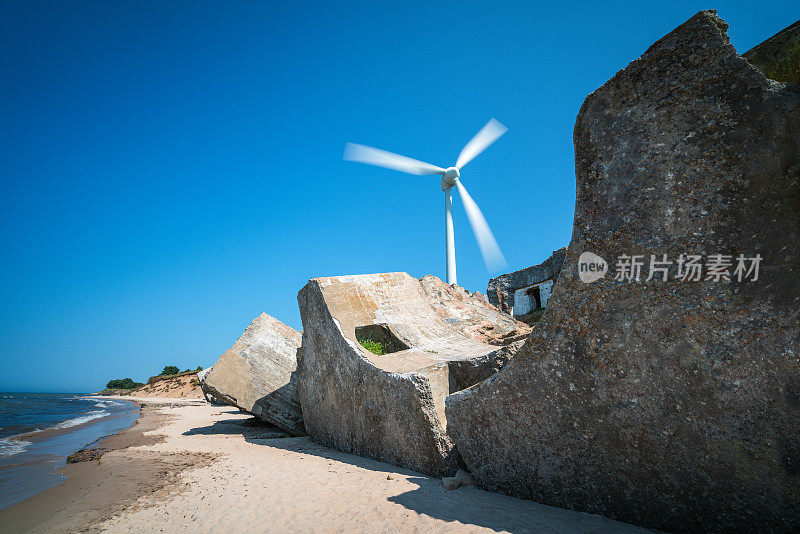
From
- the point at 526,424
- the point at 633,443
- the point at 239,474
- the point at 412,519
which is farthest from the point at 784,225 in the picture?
the point at 239,474

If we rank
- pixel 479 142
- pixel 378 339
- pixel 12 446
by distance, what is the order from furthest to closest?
pixel 479 142
pixel 12 446
pixel 378 339

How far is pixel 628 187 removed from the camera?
3.56m

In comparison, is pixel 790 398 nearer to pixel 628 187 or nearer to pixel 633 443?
pixel 633 443

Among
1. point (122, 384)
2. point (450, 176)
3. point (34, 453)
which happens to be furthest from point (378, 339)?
point (122, 384)

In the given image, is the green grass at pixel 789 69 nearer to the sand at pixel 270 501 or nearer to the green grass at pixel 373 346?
the sand at pixel 270 501

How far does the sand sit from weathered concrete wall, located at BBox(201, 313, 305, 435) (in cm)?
211

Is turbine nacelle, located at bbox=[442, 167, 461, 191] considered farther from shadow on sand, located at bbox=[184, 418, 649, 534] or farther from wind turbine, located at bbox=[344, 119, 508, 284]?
shadow on sand, located at bbox=[184, 418, 649, 534]

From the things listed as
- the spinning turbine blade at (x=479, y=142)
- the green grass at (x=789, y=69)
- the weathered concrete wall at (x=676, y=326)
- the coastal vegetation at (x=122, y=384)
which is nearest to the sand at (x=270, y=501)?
the weathered concrete wall at (x=676, y=326)

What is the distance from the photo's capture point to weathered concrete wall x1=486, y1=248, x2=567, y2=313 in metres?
25.6

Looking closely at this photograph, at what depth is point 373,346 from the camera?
8641 millimetres

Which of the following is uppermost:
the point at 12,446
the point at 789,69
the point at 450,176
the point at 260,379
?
the point at 450,176

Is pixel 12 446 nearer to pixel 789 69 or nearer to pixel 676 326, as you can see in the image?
pixel 676 326

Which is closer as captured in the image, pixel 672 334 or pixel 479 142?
pixel 672 334

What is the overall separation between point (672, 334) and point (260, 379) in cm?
981
